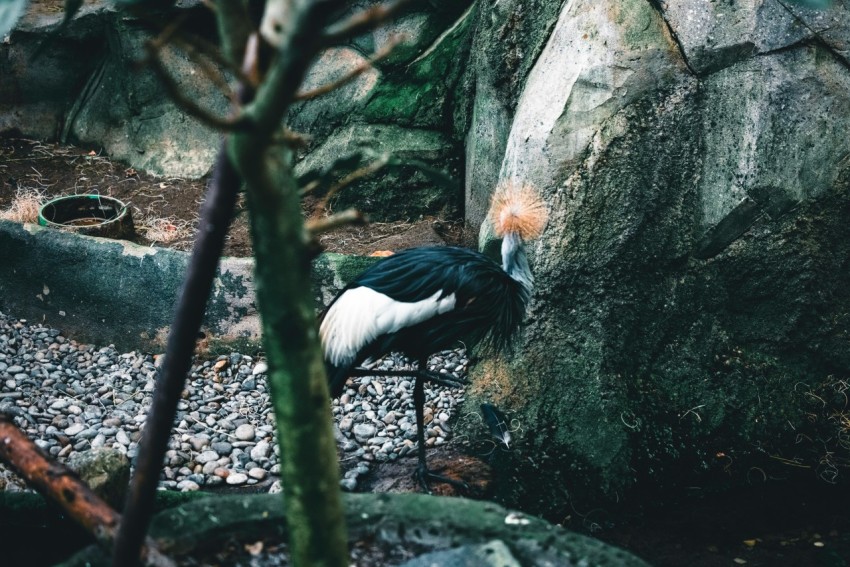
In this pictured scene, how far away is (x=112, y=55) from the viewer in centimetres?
653

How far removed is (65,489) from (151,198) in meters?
Answer: 4.34

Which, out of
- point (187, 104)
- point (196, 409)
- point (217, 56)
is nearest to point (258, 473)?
point (196, 409)

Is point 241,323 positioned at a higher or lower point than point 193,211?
lower

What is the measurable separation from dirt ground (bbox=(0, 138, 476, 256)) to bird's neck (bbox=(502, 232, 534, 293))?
4.90ft

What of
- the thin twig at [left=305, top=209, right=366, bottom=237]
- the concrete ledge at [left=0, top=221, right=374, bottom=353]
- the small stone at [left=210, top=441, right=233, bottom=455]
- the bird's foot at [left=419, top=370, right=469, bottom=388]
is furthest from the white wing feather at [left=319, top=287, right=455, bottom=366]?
the thin twig at [left=305, top=209, right=366, bottom=237]

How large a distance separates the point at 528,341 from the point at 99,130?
422 centimetres

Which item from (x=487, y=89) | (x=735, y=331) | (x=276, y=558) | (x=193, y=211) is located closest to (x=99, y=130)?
(x=193, y=211)

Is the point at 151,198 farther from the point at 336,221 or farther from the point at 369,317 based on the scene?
the point at 336,221

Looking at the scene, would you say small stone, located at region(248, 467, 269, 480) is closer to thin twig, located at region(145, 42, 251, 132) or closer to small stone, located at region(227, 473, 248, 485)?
small stone, located at region(227, 473, 248, 485)

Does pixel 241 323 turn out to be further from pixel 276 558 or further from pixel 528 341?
pixel 276 558

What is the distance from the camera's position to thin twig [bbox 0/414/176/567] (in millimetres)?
1812

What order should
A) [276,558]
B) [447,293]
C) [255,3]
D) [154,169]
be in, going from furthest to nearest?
[154,169]
[255,3]
[447,293]
[276,558]

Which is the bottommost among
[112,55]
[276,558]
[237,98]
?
[276,558]

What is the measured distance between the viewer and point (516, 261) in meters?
3.78
